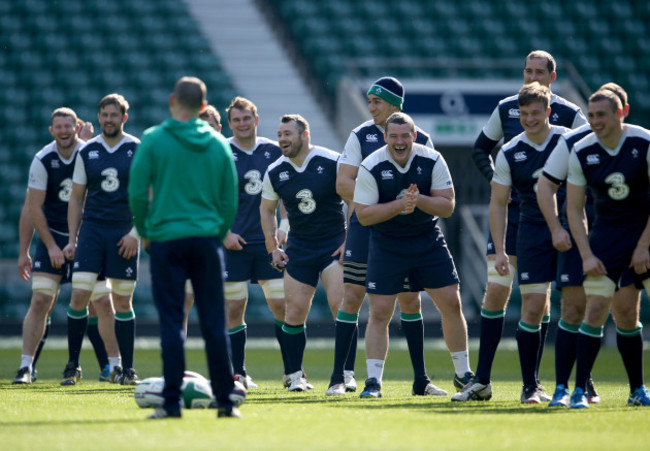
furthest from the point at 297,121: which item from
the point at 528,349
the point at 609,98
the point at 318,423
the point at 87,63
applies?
the point at 87,63

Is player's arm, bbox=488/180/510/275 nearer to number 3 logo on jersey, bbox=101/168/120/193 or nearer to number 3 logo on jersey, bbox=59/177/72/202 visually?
number 3 logo on jersey, bbox=101/168/120/193

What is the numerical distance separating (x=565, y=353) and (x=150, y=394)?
285 centimetres

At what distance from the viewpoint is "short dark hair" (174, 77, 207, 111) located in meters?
6.36

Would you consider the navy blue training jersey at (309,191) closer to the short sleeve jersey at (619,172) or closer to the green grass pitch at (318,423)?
the green grass pitch at (318,423)

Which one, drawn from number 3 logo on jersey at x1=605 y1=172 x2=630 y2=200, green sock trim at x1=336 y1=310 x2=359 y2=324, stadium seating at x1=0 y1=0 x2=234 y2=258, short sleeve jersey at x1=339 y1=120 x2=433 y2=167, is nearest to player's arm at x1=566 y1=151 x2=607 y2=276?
number 3 logo on jersey at x1=605 y1=172 x2=630 y2=200

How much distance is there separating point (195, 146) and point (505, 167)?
2.66m

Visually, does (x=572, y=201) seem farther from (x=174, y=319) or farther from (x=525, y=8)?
(x=525, y=8)

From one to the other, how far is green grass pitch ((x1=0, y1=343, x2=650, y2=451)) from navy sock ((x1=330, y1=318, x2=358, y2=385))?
193 millimetres

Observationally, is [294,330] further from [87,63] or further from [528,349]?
[87,63]

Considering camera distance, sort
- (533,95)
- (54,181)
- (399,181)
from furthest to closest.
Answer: (54,181) < (399,181) < (533,95)

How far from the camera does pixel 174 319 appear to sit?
633 cm

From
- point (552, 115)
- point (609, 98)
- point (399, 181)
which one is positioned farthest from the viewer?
point (552, 115)

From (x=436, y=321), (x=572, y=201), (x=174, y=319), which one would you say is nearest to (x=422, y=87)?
(x=436, y=321)

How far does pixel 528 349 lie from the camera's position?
7.82 m
